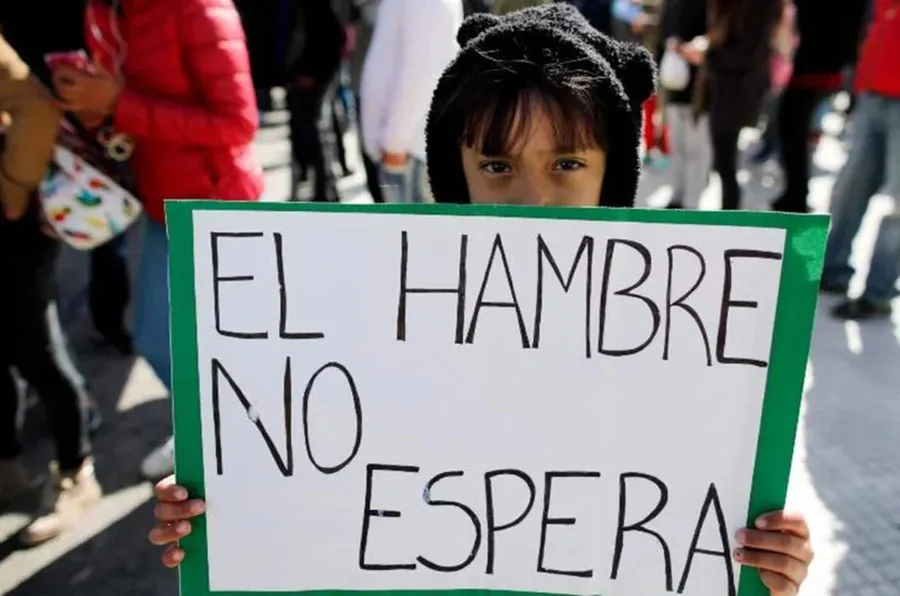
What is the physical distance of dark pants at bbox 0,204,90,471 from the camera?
230 cm

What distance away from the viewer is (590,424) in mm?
1022

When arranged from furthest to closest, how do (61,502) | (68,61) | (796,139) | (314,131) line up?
(314,131)
(796,139)
(61,502)
(68,61)

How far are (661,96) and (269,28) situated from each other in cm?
233

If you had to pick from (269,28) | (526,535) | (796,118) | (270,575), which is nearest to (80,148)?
(270,575)

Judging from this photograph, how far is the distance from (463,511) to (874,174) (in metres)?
3.48

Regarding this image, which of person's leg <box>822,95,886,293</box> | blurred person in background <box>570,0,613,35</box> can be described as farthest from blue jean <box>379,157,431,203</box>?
blurred person in background <box>570,0,613,35</box>

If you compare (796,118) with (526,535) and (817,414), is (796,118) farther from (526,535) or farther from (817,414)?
(526,535)

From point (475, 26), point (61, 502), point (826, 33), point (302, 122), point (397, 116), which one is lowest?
point (61, 502)

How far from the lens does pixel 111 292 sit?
3.38 m

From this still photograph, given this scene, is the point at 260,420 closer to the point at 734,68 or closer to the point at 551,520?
the point at 551,520

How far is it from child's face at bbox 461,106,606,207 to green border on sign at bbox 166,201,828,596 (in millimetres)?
295

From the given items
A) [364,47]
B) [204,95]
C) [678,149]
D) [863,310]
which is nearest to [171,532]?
[204,95]

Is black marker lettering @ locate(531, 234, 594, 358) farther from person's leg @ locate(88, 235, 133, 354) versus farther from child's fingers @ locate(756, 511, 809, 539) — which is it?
person's leg @ locate(88, 235, 133, 354)

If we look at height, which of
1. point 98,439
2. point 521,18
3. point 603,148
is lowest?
point 98,439
